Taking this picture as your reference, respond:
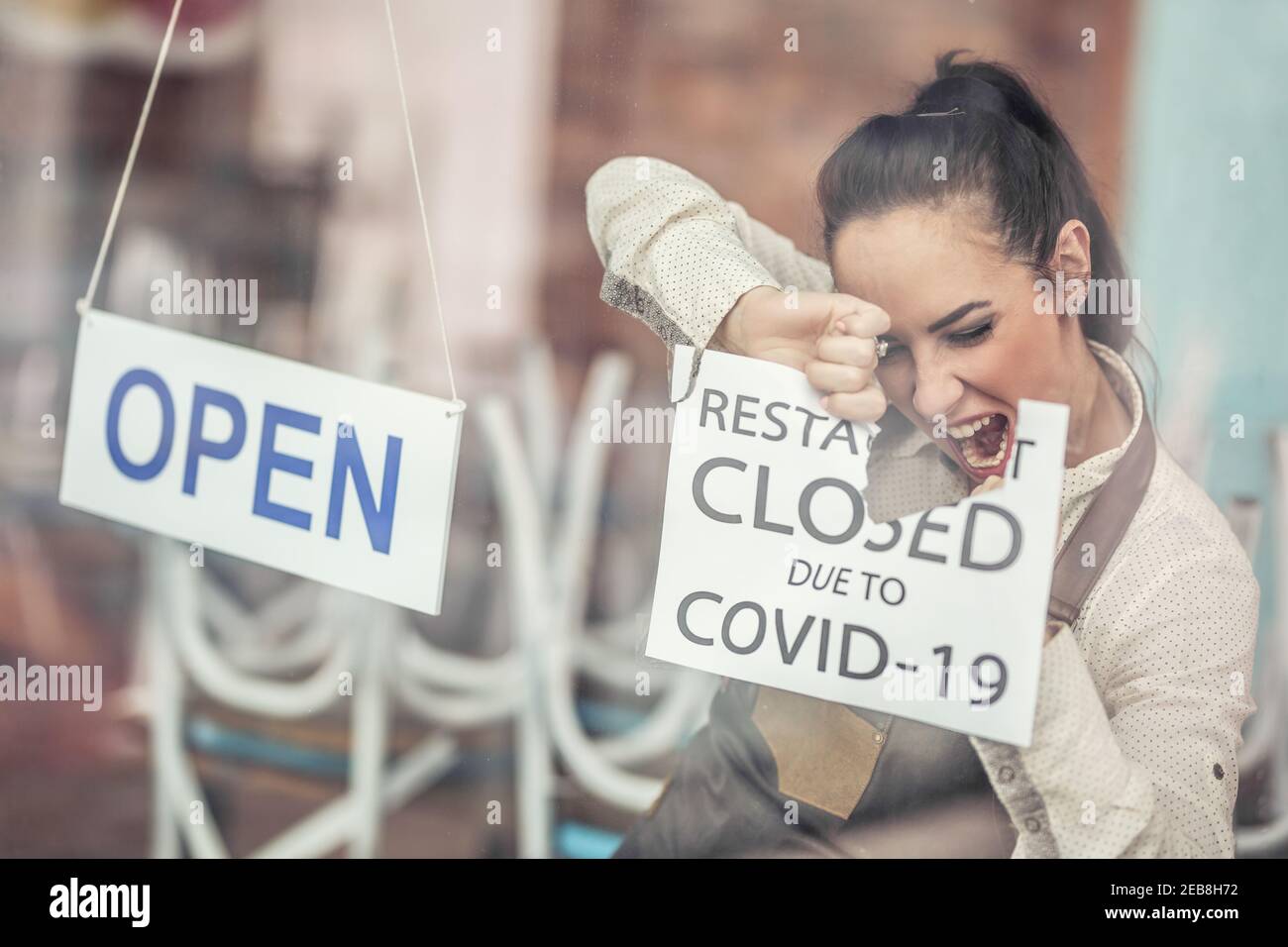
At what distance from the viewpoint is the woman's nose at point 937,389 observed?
5.79ft

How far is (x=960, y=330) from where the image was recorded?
69.0 inches

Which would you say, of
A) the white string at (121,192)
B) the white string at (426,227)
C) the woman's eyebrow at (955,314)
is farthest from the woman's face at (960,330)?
the white string at (121,192)

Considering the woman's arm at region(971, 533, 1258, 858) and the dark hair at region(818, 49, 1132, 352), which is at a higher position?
the dark hair at region(818, 49, 1132, 352)

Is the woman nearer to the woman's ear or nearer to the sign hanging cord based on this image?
the woman's ear

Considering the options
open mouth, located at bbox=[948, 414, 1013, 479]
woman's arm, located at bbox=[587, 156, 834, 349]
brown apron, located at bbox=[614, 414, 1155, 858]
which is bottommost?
brown apron, located at bbox=[614, 414, 1155, 858]

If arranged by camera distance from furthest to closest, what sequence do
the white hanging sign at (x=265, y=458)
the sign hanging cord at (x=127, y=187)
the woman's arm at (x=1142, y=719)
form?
1. the sign hanging cord at (x=127, y=187)
2. the white hanging sign at (x=265, y=458)
3. the woman's arm at (x=1142, y=719)

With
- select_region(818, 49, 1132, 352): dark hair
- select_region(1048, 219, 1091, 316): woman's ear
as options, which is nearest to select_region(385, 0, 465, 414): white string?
select_region(818, 49, 1132, 352): dark hair

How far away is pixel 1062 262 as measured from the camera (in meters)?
1.79

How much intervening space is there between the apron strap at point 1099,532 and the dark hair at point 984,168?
0.70 ft

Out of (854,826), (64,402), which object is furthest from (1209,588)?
(64,402)

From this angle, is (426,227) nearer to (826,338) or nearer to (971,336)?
(826,338)

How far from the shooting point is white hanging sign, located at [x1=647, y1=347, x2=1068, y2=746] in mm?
1782

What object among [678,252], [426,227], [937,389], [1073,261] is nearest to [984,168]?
[1073,261]

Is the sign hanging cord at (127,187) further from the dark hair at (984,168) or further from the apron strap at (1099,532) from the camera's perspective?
the apron strap at (1099,532)
